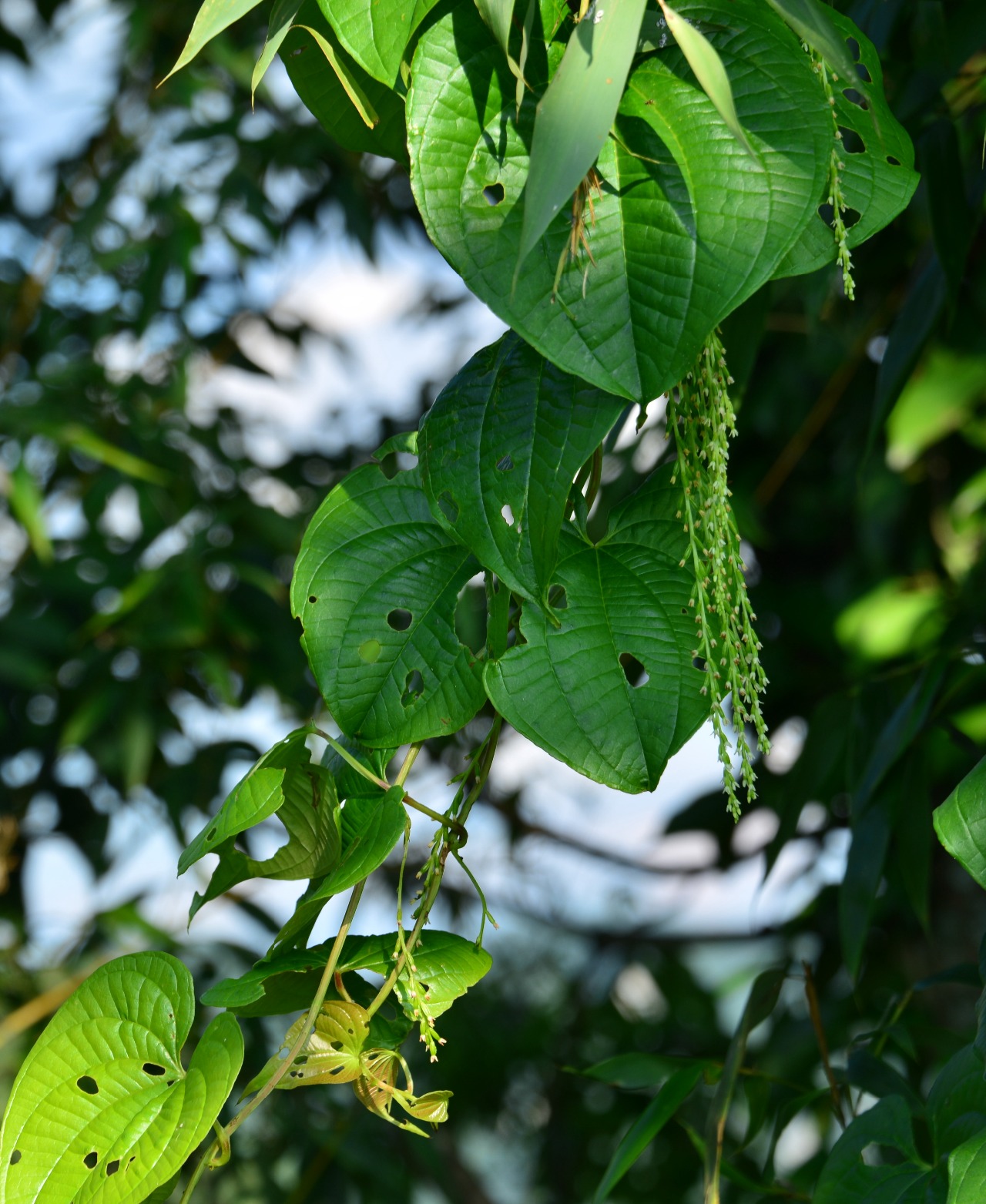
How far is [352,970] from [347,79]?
0.23 metres

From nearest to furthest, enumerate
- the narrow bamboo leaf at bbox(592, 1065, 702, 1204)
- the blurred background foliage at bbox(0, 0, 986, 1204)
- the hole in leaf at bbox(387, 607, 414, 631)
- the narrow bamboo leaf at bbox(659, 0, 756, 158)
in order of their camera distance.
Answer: the narrow bamboo leaf at bbox(659, 0, 756, 158) → the hole in leaf at bbox(387, 607, 414, 631) → the narrow bamboo leaf at bbox(592, 1065, 702, 1204) → the blurred background foliage at bbox(0, 0, 986, 1204)

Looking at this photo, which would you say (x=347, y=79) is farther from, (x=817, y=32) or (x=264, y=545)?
(x=264, y=545)

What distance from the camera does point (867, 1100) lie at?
2.35ft

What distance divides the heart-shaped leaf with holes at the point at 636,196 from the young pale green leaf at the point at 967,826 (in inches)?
5.1

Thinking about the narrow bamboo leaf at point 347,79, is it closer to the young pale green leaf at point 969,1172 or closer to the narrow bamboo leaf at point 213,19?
the narrow bamboo leaf at point 213,19

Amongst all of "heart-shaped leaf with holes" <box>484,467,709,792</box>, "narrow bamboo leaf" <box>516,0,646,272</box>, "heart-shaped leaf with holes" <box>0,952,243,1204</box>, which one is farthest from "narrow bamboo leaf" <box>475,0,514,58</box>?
"heart-shaped leaf with holes" <box>0,952,243,1204</box>

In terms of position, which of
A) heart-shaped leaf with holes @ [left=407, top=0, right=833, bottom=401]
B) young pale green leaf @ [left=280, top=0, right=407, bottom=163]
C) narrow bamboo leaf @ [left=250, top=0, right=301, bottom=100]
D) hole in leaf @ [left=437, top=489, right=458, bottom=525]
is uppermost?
narrow bamboo leaf @ [left=250, top=0, right=301, bottom=100]

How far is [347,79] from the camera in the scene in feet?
0.91

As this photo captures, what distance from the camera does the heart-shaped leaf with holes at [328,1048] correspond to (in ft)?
0.91

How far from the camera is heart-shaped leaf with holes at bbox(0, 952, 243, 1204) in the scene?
261 mm

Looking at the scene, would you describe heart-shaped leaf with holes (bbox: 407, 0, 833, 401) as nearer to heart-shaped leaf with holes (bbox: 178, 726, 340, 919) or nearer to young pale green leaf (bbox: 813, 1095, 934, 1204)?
heart-shaped leaf with holes (bbox: 178, 726, 340, 919)

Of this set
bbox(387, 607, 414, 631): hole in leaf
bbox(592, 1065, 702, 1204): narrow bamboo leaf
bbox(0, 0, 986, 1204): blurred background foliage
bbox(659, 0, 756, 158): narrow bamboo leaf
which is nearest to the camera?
bbox(659, 0, 756, 158): narrow bamboo leaf

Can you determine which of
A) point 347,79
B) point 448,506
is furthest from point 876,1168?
point 347,79

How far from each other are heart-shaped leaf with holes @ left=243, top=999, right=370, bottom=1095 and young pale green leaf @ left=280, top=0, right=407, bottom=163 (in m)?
0.23
